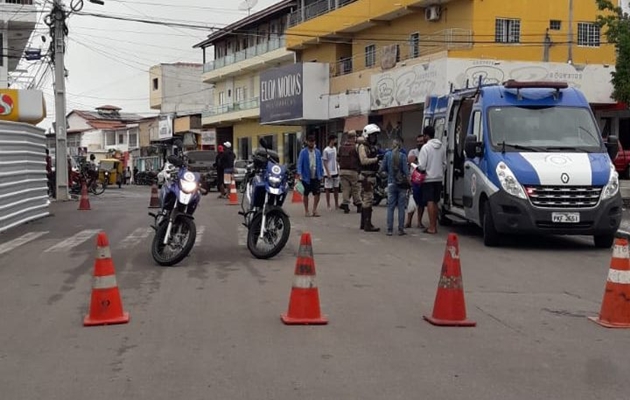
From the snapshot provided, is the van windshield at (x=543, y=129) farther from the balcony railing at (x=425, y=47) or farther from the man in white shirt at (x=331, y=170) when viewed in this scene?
the balcony railing at (x=425, y=47)

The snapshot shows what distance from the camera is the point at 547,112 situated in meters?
13.1

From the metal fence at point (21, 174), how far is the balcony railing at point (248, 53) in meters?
31.9

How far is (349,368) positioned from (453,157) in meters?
9.54

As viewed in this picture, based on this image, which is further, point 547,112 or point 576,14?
point 576,14

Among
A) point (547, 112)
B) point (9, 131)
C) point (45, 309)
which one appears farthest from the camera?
point (9, 131)

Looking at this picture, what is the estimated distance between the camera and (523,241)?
1345cm

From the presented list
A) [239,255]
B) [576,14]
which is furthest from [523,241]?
[576,14]

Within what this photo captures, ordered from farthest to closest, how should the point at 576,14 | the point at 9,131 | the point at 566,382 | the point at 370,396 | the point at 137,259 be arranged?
the point at 576,14
the point at 9,131
the point at 137,259
the point at 566,382
the point at 370,396

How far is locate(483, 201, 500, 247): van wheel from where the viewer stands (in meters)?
12.4

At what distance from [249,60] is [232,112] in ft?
14.0

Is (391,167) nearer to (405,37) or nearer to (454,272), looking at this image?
(454,272)

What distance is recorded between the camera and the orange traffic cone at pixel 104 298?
7168 mm

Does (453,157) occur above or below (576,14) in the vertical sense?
below

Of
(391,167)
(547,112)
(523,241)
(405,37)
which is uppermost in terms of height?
(405,37)
